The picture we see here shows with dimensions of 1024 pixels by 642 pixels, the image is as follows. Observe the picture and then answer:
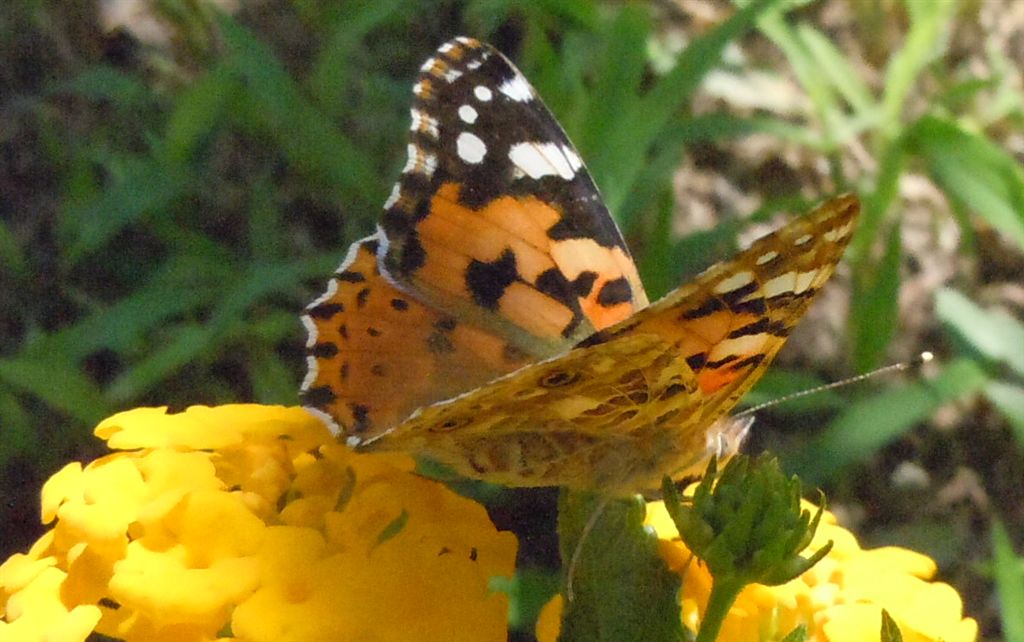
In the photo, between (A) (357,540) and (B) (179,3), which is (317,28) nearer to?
(B) (179,3)

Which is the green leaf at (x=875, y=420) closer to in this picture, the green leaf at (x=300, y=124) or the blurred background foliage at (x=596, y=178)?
the blurred background foliage at (x=596, y=178)

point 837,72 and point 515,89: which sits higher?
point 515,89

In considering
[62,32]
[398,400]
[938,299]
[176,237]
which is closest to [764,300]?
[398,400]

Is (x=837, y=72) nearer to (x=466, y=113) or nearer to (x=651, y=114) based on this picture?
(x=651, y=114)

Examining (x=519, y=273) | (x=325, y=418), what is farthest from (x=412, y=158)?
(x=325, y=418)

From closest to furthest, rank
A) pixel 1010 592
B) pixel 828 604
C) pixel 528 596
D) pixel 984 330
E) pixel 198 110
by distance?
pixel 828 604 < pixel 1010 592 < pixel 528 596 < pixel 984 330 < pixel 198 110

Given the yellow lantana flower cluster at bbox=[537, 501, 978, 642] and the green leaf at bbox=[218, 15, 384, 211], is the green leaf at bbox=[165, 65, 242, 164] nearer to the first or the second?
the green leaf at bbox=[218, 15, 384, 211]

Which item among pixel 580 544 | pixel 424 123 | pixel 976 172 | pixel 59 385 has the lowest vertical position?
pixel 59 385
